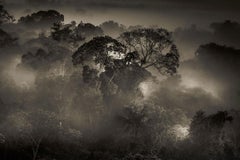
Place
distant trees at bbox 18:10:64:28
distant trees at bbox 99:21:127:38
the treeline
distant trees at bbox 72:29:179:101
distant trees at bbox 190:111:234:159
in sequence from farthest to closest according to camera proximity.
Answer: distant trees at bbox 99:21:127:38, distant trees at bbox 18:10:64:28, distant trees at bbox 72:29:179:101, distant trees at bbox 190:111:234:159, the treeline

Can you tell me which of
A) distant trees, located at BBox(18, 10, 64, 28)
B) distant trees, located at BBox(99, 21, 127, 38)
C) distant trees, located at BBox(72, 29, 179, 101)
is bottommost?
distant trees, located at BBox(72, 29, 179, 101)

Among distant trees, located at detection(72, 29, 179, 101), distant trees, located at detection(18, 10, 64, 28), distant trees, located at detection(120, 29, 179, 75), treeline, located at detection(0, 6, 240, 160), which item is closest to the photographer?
treeline, located at detection(0, 6, 240, 160)

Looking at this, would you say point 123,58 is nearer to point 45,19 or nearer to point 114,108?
point 114,108

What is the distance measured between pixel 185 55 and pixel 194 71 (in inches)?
1268

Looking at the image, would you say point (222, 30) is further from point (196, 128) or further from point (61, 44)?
point (196, 128)

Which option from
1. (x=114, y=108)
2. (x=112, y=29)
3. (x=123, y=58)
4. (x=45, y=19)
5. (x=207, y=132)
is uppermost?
(x=112, y=29)

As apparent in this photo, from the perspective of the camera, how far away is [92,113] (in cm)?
8225

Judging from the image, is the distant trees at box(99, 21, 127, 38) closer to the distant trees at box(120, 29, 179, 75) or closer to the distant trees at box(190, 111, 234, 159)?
the distant trees at box(120, 29, 179, 75)

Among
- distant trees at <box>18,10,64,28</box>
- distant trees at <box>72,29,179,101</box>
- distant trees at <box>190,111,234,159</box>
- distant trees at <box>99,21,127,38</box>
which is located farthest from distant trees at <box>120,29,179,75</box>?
distant trees at <box>99,21,127,38</box>

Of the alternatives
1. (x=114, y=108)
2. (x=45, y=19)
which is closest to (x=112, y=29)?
(x=45, y=19)

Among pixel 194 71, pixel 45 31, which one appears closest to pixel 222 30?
pixel 194 71

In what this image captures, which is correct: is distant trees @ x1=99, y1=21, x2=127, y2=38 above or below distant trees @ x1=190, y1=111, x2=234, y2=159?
above

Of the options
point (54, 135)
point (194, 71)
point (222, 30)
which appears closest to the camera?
point (54, 135)

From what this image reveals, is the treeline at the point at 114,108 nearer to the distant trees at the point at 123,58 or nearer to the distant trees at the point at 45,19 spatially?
the distant trees at the point at 123,58
